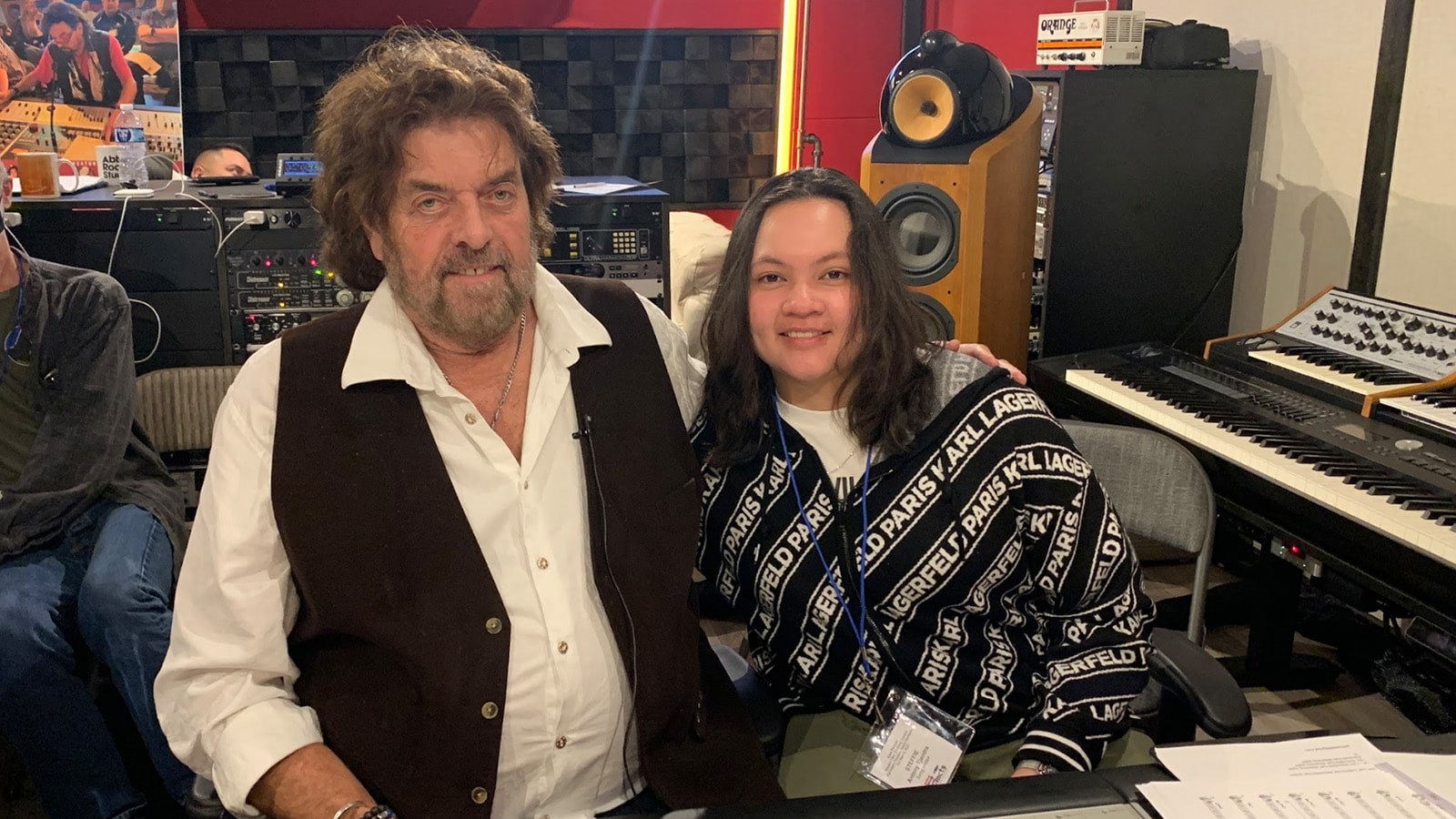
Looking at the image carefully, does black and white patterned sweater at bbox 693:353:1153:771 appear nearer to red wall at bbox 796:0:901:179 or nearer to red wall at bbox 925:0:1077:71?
red wall at bbox 925:0:1077:71

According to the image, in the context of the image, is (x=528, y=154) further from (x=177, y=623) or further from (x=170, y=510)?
(x=170, y=510)

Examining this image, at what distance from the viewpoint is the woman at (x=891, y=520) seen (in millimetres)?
1418

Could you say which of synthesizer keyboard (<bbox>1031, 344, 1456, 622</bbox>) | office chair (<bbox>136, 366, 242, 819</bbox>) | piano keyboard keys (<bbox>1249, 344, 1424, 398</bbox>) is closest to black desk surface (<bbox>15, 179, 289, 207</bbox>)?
office chair (<bbox>136, 366, 242, 819</bbox>)

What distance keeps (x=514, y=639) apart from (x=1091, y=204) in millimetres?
2208

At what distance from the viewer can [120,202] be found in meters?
2.31

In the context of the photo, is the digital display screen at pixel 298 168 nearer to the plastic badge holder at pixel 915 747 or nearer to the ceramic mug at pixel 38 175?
the ceramic mug at pixel 38 175

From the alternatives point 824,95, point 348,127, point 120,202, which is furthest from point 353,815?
point 824,95

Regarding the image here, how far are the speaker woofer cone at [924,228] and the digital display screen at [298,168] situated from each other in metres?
1.36

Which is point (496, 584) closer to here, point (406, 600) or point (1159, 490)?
point (406, 600)

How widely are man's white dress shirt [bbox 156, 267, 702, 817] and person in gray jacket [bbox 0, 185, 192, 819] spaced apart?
2.80 feet

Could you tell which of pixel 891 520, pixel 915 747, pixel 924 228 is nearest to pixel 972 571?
pixel 891 520

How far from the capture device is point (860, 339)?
1.47 meters

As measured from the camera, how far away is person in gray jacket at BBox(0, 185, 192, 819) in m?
1.98

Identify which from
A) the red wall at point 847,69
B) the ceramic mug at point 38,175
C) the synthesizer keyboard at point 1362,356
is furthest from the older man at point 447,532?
the red wall at point 847,69
